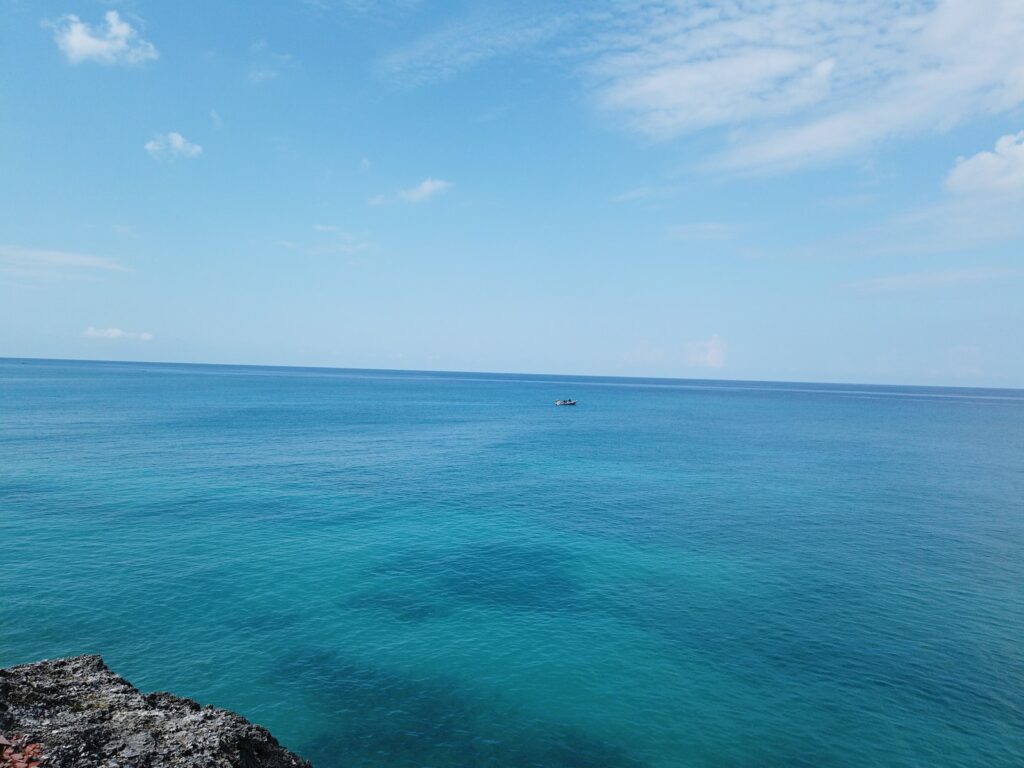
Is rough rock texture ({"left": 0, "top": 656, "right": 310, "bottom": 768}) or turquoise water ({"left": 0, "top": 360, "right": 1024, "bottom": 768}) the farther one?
turquoise water ({"left": 0, "top": 360, "right": 1024, "bottom": 768})

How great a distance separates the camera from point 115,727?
1798cm

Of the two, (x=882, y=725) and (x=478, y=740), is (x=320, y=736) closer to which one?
(x=478, y=740)

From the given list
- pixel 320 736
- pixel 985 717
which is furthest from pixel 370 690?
pixel 985 717

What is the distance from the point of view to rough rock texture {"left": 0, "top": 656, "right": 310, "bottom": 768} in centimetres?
1650

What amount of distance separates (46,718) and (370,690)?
1734 cm

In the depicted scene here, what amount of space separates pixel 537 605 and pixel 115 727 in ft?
101

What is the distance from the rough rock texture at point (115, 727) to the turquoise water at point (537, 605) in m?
9.97

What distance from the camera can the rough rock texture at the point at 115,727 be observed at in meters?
16.5

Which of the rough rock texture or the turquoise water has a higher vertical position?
the rough rock texture

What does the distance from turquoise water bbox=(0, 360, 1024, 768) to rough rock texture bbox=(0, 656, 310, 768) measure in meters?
9.97

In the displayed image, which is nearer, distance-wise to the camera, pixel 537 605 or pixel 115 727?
pixel 115 727

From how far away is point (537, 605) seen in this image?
43.9 meters

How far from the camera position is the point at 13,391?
651 ft

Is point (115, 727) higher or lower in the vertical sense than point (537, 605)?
higher
